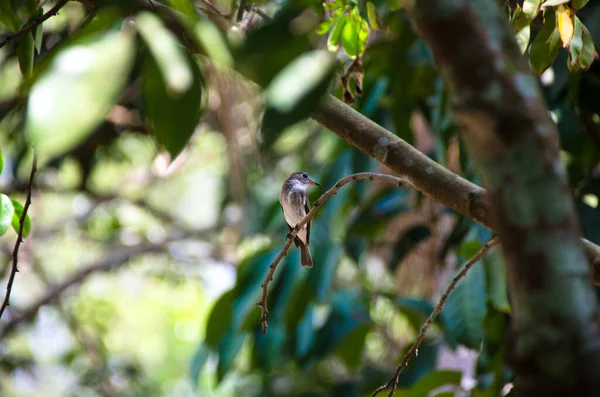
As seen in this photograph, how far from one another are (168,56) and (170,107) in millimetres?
64

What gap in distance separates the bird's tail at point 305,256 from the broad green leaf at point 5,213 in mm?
2514

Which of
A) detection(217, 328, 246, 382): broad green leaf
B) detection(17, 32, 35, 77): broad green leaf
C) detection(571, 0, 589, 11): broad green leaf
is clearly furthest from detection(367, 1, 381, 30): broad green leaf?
detection(217, 328, 246, 382): broad green leaf

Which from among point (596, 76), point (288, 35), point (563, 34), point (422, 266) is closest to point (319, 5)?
point (563, 34)

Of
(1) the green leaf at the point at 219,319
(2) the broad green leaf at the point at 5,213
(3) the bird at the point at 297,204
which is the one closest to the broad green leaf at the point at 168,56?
(2) the broad green leaf at the point at 5,213

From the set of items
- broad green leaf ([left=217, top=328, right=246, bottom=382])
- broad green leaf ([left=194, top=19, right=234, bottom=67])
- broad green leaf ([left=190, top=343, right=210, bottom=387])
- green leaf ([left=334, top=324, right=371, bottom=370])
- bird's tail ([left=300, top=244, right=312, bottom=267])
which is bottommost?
green leaf ([left=334, top=324, right=371, bottom=370])

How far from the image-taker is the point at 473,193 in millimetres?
2045

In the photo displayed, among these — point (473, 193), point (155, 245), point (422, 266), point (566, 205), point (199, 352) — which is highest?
point (566, 205)

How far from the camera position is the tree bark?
107cm

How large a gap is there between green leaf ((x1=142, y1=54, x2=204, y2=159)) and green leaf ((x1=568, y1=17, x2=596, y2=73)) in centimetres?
163

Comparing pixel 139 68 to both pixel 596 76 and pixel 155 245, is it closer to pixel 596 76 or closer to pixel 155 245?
pixel 596 76

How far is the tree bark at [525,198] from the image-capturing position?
1071 millimetres

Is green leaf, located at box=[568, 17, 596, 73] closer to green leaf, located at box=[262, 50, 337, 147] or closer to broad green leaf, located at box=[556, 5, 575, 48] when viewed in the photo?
broad green leaf, located at box=[556, 5, 575, 48]

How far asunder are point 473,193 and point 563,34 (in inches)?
22.4

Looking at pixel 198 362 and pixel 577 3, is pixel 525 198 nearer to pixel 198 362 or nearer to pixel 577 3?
pixel 577 3
